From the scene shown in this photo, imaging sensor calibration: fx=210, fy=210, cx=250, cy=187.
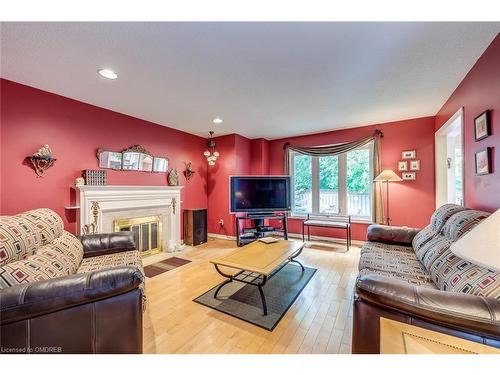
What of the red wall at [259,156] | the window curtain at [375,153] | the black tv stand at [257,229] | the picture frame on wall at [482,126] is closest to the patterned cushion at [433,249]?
the picture frame on wall at [482,126]

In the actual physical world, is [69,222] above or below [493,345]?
above

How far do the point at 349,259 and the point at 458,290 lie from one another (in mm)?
2242

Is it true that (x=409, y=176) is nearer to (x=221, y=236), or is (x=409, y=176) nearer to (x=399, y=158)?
(x=399, y=158)

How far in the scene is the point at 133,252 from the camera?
230 cm

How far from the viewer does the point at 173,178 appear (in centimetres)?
401

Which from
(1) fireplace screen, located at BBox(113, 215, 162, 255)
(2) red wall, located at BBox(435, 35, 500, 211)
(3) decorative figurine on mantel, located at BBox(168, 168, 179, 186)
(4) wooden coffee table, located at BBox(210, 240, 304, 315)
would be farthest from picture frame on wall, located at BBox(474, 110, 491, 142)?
(1) fireplace screen, located at BBox(113, 215, 162, 255)

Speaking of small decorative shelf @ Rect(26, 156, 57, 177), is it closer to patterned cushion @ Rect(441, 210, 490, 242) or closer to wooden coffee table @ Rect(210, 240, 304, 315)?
wooden coffee table @ Rect(210, 240, 304, 315)

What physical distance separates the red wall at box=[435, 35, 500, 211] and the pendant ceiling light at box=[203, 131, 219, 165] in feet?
12.0

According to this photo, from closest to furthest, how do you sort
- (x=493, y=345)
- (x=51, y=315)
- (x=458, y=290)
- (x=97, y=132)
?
(x=493, y=345)
(x=51, y=315)
(x=458, y=290)
(x=97, y=132)

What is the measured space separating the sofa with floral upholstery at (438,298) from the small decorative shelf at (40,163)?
10.9ft

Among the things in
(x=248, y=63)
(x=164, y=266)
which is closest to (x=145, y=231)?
(x=164, y=266)

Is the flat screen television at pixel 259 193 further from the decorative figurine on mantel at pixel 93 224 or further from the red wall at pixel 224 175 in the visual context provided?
the decorative figurine on mantel at pixel 93 224
